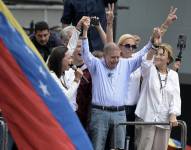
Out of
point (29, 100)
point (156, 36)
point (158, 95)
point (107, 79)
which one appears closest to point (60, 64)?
point (107, 79)

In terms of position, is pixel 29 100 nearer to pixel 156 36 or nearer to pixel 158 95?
pixel 156 36

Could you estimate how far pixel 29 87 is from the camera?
361 cm

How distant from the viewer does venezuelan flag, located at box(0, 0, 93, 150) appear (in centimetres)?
351

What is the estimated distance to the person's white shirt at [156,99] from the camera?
8.59 metres

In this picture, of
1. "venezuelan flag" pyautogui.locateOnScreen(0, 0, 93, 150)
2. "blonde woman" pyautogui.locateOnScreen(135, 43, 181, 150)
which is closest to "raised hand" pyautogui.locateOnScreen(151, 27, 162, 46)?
"blonde woman" pyautogui.locateOnScreen(135, 43, 181, 150)

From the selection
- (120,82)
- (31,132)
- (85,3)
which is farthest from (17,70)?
(85,3)

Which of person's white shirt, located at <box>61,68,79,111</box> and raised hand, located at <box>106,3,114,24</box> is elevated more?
raised hand, located at <box>106,3,114,24</box>

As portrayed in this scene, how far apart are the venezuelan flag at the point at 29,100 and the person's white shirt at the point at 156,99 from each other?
4.91 m

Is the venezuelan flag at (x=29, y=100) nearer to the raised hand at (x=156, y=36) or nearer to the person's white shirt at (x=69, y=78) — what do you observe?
the person's white shirt at (x=69, y=78)

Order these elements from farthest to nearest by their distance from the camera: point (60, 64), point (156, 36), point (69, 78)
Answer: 1. point (156, 36)
2. point (69, 78)
3. point (60, 64)

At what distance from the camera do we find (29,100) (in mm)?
3559

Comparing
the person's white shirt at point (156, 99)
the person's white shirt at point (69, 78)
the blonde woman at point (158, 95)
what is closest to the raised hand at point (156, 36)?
the blonde woman at point (158, 95)

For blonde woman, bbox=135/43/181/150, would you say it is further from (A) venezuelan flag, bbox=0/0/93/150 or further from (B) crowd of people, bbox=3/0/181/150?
(A) venezuelan flag, bbox=0/0/93/150

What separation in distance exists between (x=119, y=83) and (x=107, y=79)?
0.16 m
